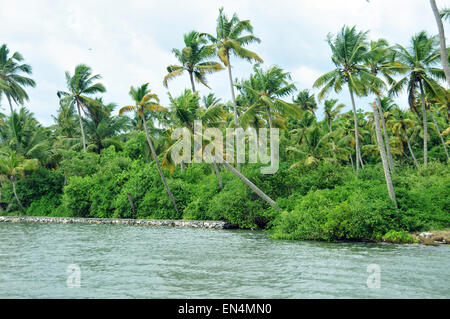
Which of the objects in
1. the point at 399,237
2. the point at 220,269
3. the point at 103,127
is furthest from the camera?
the point at 103,127

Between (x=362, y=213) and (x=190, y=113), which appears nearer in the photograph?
(x=362, y=213)

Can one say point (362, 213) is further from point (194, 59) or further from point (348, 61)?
point (194, 59)

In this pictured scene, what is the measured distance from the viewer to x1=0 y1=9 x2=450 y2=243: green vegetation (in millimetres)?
18320

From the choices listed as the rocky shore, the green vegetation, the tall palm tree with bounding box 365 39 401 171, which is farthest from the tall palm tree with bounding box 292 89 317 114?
the rocky shore

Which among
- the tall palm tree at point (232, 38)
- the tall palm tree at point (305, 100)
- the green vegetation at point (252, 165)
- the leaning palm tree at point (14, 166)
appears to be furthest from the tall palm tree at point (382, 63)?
the leaning palm tree at point (14, 166)

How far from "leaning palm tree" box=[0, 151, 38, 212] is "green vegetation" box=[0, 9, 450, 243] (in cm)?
10

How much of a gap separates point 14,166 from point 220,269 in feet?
93.3

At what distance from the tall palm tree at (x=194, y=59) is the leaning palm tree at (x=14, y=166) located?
14623 mm

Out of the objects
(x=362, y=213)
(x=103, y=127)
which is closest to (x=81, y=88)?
(x=103, y=127)

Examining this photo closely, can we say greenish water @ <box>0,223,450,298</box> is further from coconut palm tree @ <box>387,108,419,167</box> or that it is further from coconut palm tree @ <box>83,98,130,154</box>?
coconut palm tree @ <box>387,108,419,167</box>

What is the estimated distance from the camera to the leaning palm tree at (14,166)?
109ft

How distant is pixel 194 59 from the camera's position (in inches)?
1150
